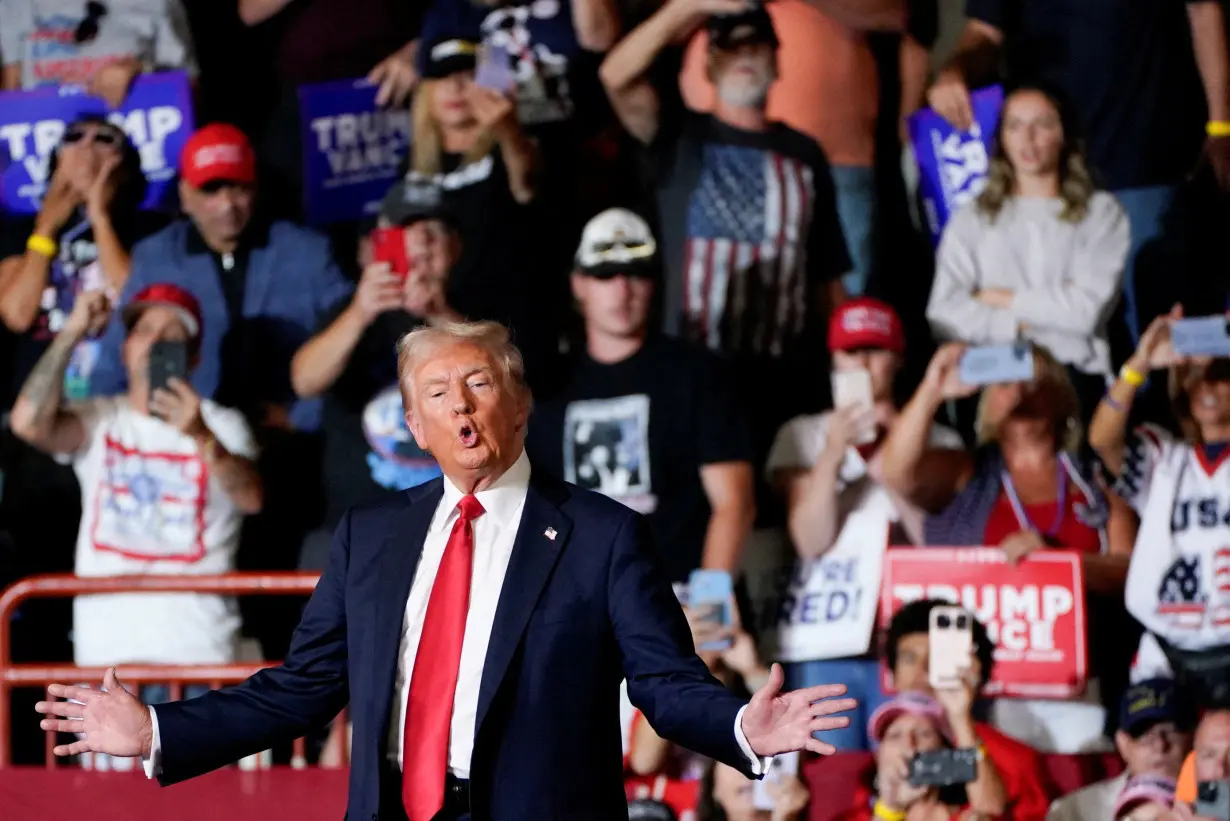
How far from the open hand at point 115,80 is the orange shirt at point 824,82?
1.78m

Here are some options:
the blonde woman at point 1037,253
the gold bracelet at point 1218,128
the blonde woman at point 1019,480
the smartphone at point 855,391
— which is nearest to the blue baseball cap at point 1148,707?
the blonde woman at point 1019,480

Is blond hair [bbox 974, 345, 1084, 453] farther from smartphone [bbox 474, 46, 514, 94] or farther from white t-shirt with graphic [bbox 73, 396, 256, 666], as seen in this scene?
white t-shirt with graphic [bbox 73, 396, 256, 666]

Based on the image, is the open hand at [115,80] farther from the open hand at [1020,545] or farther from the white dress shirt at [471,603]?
the white dress shirt at [471,603]

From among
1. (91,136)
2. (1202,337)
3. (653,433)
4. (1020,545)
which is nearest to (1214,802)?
(1020,545)

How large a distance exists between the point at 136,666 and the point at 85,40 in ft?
6.79

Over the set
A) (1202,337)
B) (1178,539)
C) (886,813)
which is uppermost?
(1202,337)

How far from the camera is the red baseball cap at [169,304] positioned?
4.92 meters

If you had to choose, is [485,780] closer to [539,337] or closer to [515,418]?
[515,418]

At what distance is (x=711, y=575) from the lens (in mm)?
4664

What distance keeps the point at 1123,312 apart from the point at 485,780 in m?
3.53

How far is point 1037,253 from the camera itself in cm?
492

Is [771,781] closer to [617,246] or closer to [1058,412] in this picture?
[1058,412]

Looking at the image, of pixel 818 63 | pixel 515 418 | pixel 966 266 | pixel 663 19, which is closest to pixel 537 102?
pixel 663 19

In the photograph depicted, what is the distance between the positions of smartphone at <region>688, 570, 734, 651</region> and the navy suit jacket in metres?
2.66
